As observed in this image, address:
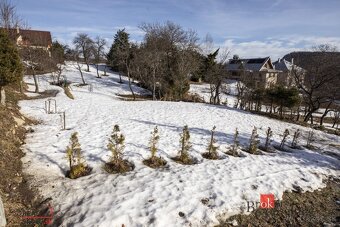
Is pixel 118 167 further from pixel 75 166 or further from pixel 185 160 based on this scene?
pixel 185 160

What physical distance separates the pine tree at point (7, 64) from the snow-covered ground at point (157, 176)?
247 centimetres

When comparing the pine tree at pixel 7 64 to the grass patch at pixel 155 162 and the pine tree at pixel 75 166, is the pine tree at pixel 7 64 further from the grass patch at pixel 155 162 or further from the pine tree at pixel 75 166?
the grass patch at pixel 155 162

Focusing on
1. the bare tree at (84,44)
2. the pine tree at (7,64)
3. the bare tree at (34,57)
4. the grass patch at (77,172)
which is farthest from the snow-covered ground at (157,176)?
the bare tree at (84,44)

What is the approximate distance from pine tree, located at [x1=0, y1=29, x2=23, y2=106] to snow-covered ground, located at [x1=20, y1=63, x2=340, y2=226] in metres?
2.47

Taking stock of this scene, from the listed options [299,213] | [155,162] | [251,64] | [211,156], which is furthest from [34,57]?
[251,64]

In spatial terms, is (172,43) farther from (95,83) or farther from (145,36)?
(95,83)

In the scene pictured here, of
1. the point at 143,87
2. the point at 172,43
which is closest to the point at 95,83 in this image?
the point at 143,87

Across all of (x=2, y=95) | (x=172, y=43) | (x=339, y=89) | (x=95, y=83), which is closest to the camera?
(x=2, y=95)

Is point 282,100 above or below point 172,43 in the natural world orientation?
below

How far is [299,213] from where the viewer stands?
6.94 m

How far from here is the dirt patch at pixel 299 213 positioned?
6.40 m

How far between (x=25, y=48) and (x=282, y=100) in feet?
77.0

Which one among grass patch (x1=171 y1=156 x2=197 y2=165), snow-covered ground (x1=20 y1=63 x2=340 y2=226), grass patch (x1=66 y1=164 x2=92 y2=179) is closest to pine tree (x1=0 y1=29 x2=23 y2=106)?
snow-covered ground (x1=20 y1=63 x2=340 y2=226)

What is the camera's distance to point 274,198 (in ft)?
24.3
